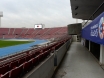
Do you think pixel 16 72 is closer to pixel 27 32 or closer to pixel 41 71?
pixel 41 71

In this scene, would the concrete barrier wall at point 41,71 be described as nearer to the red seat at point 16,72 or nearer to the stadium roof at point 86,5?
the red seat at point 16,72

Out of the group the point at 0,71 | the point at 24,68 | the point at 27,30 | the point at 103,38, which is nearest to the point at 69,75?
the point at 103,38

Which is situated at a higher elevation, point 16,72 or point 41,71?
point 16,72

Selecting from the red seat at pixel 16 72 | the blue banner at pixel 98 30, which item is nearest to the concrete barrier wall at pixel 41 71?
the red seat at pixel 16 72

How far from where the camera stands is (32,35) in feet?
166

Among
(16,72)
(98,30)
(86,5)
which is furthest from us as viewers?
(86,5)

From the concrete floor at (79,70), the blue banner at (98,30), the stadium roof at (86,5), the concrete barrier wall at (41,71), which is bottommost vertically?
the concrete floor at (79,70)

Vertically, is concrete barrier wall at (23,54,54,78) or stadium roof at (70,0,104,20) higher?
stadium roof at (70,0,104,20)

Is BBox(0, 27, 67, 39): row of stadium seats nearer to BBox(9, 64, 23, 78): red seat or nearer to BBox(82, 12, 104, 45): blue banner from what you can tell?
BBox(82, 12, 104, 45): blue banner

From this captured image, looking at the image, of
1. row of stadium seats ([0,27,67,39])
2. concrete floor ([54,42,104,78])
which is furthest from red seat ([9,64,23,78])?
row of stadium seats ([0,27,67,39])

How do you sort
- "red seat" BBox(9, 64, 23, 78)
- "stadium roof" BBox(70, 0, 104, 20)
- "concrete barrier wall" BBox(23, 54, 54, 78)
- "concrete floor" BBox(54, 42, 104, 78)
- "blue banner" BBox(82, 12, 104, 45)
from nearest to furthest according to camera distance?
1. "red seat" BBox(9, 64, 23, 78)
2. "concrete barrier wall" BBox(23, 54, 54, 78)
3. "blue banner" BBox(82, 12, 104, 45)
4. "concrete floor" BBox(54, 42, 104, 78)
5. "stadium roof" BBox(70, 0, 104, 20)

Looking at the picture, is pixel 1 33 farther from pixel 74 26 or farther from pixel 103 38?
pixel 103 38

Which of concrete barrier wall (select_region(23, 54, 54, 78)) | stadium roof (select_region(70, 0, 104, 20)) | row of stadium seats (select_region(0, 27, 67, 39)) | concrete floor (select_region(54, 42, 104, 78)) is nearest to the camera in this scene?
concrete barrier wall (select_region(23, 54, 54, 78))

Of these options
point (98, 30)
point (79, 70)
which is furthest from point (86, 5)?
point (79, 70)
